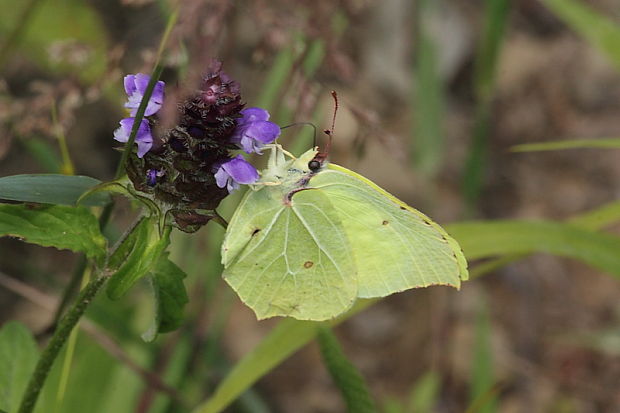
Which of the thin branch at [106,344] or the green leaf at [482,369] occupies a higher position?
the thin branch at [106,344]

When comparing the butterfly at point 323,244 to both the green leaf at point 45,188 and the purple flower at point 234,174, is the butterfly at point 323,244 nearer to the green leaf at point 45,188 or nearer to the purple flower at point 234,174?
the purple flower at point 234,174

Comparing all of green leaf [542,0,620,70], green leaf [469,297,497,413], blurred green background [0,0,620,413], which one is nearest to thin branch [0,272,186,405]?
blurred green background [0,0,620,413]

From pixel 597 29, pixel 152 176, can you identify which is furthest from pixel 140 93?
pixel 597 29

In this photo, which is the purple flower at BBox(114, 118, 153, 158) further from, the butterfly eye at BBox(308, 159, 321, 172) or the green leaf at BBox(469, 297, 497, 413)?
the green leaf at BBox(469, 297, 497, 413)

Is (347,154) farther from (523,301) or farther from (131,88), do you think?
(131,88)

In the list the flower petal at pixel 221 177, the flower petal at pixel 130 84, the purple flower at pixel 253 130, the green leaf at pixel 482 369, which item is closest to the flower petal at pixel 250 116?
the purple flower at pixel 253 130

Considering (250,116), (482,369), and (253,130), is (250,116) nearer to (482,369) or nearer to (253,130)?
(253,130)
